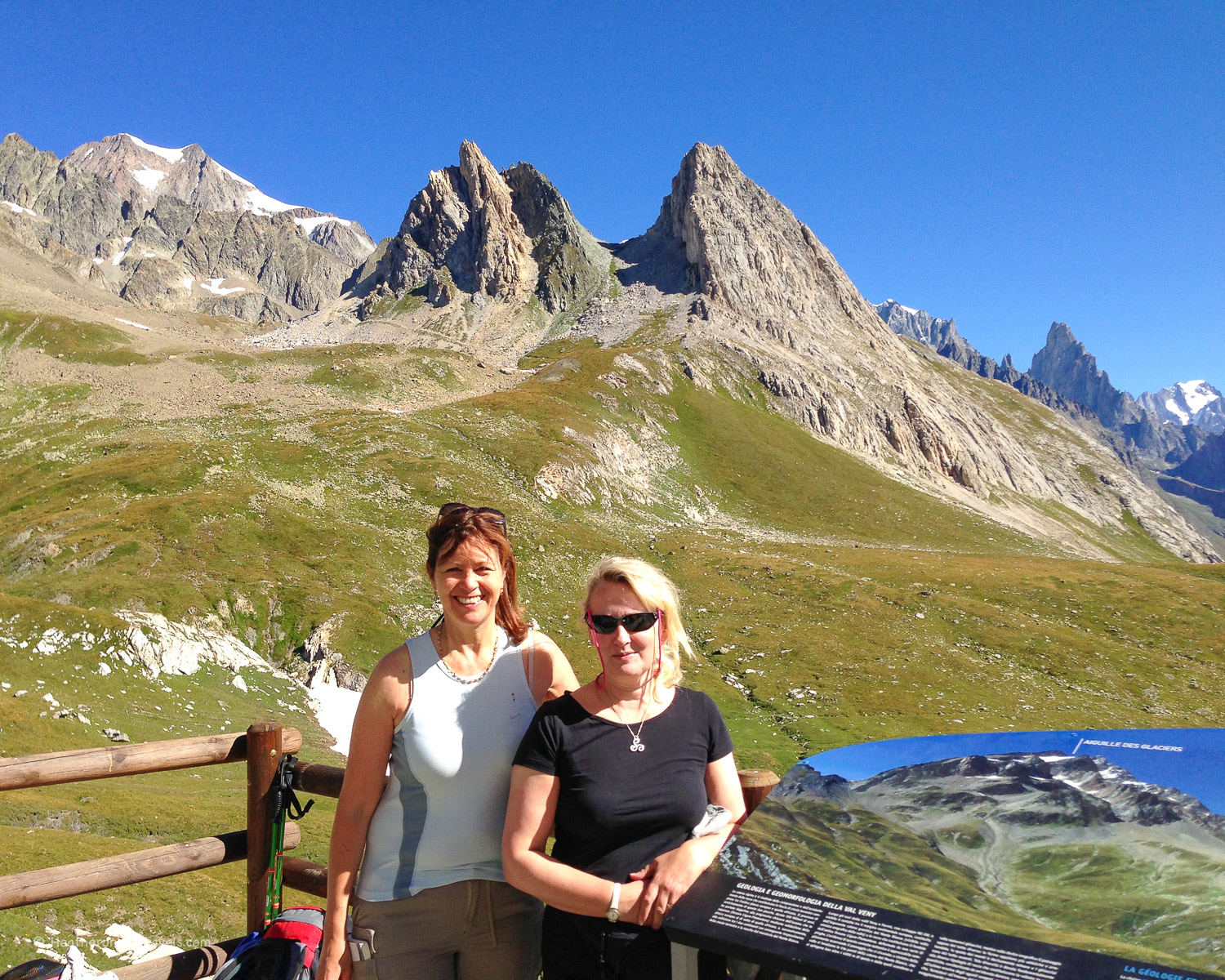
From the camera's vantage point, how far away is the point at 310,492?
59688 millimetres

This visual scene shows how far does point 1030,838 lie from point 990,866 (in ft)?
1.46

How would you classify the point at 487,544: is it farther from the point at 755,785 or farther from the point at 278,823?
the point at 278,823

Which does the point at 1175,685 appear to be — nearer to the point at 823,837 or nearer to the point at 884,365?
the point at 823,837

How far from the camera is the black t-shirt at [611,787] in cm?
508

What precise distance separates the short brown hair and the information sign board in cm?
242

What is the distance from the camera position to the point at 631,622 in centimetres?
546

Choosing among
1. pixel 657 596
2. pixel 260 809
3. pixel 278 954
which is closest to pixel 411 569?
pixel 260 809

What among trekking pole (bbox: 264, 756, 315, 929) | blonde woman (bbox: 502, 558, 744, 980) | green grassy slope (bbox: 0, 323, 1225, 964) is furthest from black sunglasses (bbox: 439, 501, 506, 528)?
green grassy slope (bbox: 0, 323, 1225, 964)

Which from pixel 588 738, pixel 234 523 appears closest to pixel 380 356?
pixel 234 523

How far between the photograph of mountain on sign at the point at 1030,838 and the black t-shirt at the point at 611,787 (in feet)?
1.61

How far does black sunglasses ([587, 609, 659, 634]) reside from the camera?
17.9 feet

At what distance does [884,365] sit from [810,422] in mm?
47007

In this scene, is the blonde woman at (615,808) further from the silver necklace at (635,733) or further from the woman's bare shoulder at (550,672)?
the woman's bare shoulder at (550,672)

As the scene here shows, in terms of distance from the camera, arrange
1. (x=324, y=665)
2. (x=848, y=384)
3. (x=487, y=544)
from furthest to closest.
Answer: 1. (x=848, y=384)
2. (x=324, y=665)
3. (x=487, y=544)
